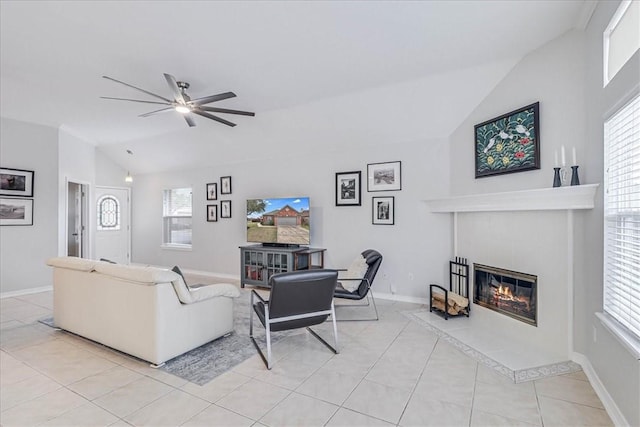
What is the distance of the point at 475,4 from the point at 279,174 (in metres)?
4.21

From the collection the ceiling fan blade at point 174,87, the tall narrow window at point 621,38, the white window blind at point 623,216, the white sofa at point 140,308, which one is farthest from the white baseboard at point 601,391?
the ceiling fan blade at point 174,87

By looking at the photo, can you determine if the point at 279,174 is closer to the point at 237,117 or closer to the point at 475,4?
the point at 237,117

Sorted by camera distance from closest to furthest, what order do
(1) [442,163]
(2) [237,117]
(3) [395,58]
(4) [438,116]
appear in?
(3) [395,58] → (4) [438,116] → (1) [442,163] → (2) [237,117]

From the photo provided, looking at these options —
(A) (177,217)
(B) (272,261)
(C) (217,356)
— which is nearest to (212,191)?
(A) (177,217)

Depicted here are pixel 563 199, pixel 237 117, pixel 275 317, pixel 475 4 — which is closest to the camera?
pixel 475 4

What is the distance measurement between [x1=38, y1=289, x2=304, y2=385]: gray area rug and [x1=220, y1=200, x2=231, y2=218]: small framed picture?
3289mm

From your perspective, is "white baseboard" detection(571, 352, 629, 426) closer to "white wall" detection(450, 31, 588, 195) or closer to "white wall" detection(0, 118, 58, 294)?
"white wall" detection(450, 31, 588, 195)

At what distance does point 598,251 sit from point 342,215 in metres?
3.48

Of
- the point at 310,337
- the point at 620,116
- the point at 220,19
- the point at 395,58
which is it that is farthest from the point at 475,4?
the point at 310,337

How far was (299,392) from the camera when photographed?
2.33 m

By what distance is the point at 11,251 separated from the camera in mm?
5223

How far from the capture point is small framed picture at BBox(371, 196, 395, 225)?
4.88m

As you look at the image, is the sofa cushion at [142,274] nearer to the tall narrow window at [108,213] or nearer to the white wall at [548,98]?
the white wall at [548,98]

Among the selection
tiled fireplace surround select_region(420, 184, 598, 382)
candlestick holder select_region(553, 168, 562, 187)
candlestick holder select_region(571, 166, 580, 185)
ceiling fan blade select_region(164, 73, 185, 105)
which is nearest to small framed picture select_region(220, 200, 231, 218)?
ceiling fan blade select_region(164, 73, 185, 105)
